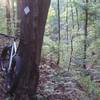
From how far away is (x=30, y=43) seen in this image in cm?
539

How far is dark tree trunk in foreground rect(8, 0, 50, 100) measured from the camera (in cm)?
534

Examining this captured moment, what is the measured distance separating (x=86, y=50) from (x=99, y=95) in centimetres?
710

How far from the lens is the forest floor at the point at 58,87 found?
654 cm

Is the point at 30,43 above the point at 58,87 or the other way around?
above

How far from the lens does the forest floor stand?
6537 millimetres

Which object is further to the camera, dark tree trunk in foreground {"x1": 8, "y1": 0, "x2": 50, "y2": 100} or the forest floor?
the forest floor

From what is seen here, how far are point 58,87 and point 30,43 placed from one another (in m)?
2.37

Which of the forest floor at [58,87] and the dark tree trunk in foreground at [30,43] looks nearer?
the dark tree trunk in foreground at [30,43]

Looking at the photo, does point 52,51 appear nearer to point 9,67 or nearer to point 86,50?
point 86,50

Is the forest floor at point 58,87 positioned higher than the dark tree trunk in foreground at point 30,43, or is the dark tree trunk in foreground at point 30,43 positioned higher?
the dark tree trunk in foreground at point 30,43

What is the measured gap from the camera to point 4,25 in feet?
45.4

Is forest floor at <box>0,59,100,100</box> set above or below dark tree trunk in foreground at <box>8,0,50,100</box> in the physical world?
below

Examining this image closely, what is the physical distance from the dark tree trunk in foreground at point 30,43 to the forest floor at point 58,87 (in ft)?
2.09

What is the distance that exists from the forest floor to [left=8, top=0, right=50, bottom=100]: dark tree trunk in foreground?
2.09 feet
